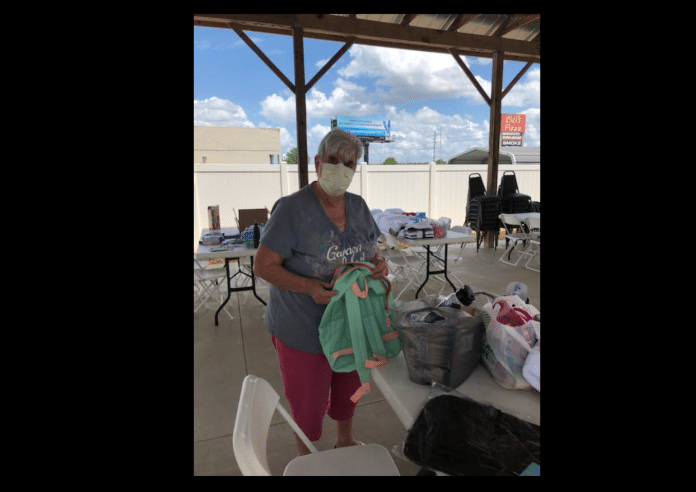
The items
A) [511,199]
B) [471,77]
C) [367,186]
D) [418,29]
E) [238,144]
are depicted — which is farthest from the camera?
[238,144]

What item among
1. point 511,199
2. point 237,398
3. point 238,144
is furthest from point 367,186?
point 238,144

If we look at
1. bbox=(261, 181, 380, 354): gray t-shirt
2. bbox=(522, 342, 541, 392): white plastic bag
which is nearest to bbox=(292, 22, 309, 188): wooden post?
bbox=(261, 181, 380, 354): gray t-shirt

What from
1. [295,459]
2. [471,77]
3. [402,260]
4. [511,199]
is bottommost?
[295,459]

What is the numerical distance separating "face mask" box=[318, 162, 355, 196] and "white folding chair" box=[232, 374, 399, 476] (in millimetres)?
810

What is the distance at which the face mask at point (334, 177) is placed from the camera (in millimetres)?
1521

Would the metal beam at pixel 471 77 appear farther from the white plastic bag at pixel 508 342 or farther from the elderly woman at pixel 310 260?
the white plastic bag at pixel 508 342

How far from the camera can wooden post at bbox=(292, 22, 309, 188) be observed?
5.45 m

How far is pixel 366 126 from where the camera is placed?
27219mm

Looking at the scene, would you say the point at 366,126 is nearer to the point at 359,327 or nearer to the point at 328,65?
the point at 328,65

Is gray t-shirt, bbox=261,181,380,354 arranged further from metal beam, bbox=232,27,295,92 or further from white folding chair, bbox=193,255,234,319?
metal beam, bbox=232,27,295,92

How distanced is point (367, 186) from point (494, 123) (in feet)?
10.8

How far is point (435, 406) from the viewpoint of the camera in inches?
41.2
